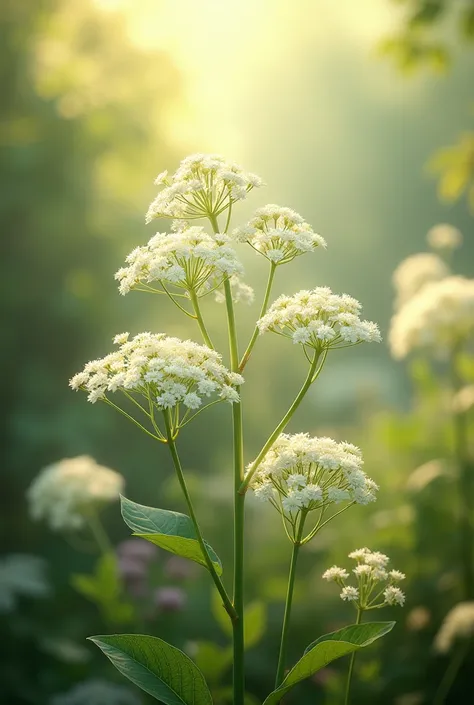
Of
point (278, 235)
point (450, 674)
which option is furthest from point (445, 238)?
point (278, 235)

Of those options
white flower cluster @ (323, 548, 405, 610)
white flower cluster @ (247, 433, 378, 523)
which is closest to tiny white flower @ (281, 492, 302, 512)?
white flower cluster @ (247, 433, 378, 523)

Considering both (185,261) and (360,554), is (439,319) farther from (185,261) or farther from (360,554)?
(185,261)

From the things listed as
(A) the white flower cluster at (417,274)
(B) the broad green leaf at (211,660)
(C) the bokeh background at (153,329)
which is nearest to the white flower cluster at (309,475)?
(C) the bokeh background at (153,329)

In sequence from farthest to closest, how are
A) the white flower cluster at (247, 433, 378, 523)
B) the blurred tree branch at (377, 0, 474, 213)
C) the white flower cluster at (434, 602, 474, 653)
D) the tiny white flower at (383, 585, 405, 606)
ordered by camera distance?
A: the white flower cluster at (434, 602, 474, 653) → the blurred tree branch at (377, 0, 474, 213) → the tiny white flower at (383, 585, 405, 606) → the white flower cluster at (247, 433, 378, 523)

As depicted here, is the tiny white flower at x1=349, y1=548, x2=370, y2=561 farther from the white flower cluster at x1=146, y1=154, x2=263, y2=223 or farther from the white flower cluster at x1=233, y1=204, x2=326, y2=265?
the white flower cluster at x1=146, y1=154, x2=263, y2=223

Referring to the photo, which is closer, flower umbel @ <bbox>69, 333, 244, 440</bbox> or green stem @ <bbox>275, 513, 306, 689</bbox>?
flower umbel @ <bbox>69, 333, 244, 440</bbox>

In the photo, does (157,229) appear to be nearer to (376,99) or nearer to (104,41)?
(104,41)

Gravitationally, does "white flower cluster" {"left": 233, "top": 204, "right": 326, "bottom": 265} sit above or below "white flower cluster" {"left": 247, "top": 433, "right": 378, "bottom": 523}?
above

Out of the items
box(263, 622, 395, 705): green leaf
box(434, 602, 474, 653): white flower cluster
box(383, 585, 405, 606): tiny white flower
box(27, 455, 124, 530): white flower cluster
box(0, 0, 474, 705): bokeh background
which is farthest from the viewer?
box(0, 0, 474, 705): bokeh background
